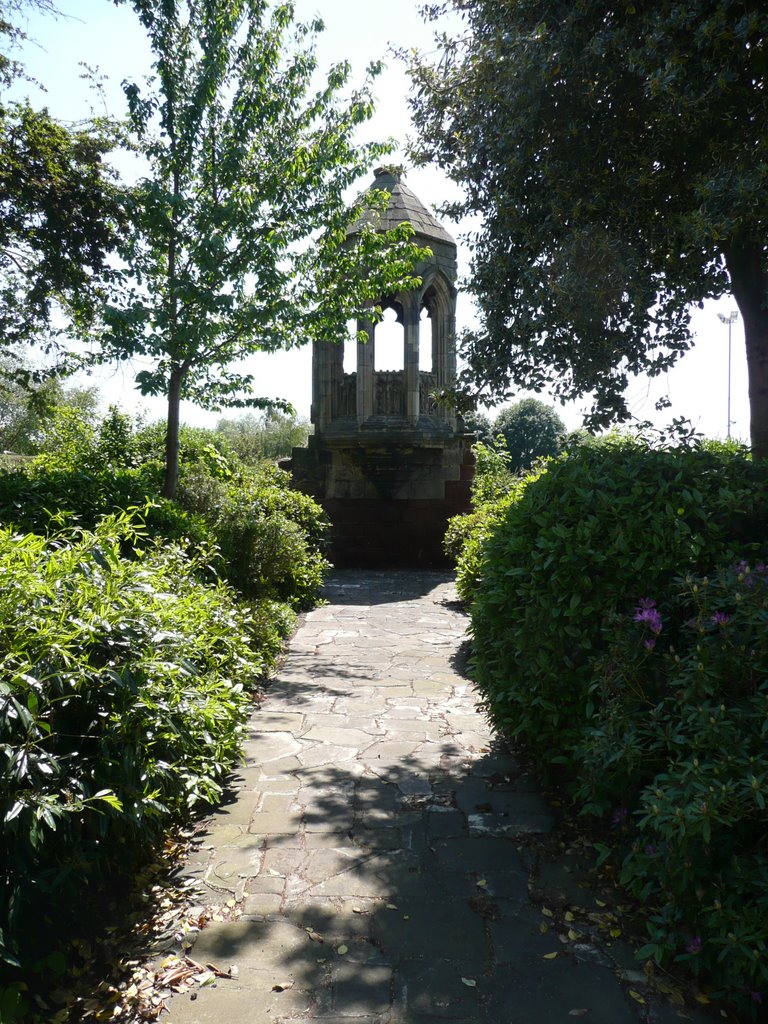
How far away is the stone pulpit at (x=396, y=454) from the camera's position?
44.0 ft

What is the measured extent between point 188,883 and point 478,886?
120 centimetres

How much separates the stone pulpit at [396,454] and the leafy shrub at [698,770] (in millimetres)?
10472

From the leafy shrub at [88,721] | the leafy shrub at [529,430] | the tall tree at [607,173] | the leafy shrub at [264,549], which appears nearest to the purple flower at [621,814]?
the leafy shrub at [88,721]

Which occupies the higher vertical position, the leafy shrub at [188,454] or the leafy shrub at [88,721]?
the leafy shrub at [188,454]

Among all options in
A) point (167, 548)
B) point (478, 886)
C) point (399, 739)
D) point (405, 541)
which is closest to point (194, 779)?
point (478, 886)

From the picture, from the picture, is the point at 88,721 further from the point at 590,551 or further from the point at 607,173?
the point at 607,173

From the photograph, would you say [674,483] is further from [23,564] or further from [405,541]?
[405,541]

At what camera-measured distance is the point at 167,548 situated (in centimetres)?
526

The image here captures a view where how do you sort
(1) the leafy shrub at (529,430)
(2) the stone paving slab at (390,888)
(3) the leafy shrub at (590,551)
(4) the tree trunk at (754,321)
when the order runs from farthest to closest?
(1) the leafy shrub at (529,430)
(4) the tree trunk at (754,321)
(3) the leafy shrub at (590,551)
(2) the stone paving slab at (390,888)

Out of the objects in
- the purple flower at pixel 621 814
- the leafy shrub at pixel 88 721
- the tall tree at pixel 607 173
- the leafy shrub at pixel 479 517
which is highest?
the tall tree at pixel 607 173

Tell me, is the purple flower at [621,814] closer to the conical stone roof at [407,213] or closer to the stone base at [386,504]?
the stone base at [386,504]

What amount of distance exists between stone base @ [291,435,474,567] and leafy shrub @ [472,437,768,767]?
387 inches

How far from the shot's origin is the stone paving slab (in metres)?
2.35

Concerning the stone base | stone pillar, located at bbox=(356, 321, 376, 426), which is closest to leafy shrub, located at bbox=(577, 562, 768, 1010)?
stone pillar, located at bbox=(356, 321, 376, 426)
